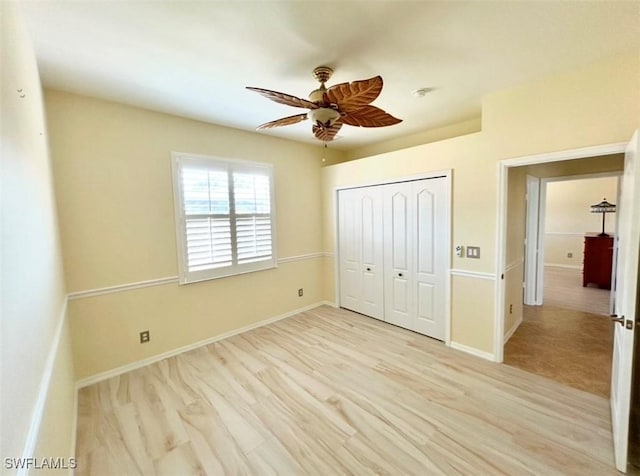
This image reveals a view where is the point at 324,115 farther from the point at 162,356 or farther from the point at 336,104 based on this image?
the point at 162,356

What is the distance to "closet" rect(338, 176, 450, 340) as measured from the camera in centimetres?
327

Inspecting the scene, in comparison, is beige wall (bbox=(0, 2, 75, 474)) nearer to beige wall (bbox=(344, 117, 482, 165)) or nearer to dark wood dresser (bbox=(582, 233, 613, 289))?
beige wall (bbox=(344, 117, 482, 165))

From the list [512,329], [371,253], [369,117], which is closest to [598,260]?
[512,329]

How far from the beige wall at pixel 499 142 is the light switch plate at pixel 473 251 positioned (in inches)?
1.9

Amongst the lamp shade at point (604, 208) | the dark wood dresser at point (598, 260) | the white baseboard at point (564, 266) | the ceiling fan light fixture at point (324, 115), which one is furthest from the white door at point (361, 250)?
the white baseboard at point (564, 266)

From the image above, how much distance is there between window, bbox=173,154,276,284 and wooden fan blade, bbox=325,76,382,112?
2.07 meters

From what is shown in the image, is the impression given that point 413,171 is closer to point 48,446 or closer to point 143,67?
point 143,67

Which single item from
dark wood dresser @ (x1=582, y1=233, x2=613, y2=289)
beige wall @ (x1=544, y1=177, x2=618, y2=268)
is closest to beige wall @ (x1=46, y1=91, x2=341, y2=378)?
dark wood dresser @ (x1=582, y1=233, x2=613, y2=289)

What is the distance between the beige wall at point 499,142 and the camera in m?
2.09

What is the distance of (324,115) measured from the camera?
198 centimetres

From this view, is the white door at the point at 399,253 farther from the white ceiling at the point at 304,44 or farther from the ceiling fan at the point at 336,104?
the ceiling fan at the point at 336,104

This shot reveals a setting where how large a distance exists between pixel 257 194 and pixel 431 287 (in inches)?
103

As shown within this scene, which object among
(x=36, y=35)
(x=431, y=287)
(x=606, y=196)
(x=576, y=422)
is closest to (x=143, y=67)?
(x=36, y=35)

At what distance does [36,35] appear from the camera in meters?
1.71
